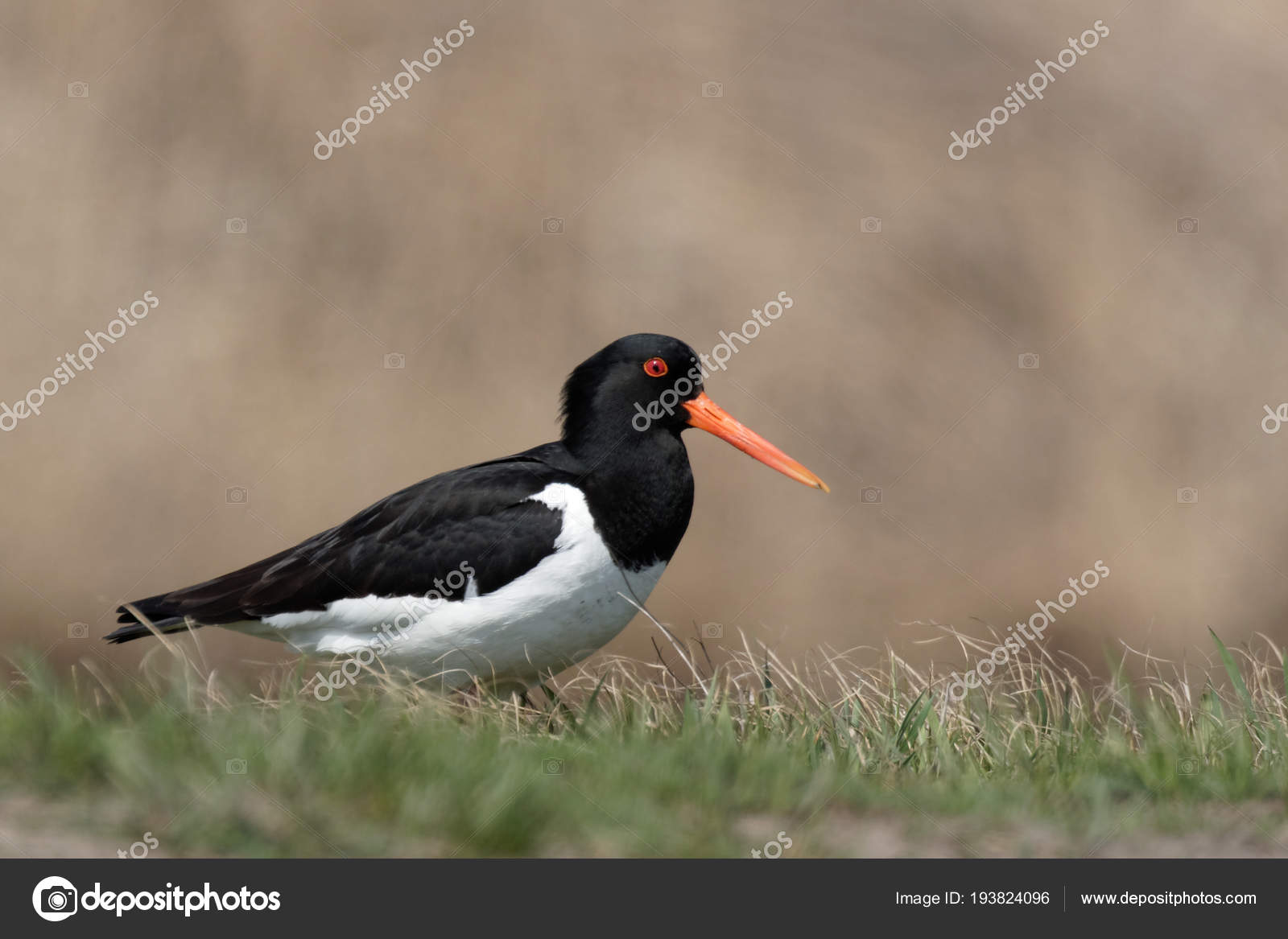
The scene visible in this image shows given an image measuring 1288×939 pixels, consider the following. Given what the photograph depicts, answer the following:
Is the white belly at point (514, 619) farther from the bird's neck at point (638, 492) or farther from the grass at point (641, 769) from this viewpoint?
the grass at point (641, 769)

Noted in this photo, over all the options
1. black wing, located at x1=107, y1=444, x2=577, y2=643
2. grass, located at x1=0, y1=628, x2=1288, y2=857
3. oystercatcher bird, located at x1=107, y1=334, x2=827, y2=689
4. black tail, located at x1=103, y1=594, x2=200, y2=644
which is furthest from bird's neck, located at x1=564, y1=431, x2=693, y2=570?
black tail, located at x1=103, y1=594, x2=200, y2=644

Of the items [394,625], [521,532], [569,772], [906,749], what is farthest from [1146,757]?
[394,625]

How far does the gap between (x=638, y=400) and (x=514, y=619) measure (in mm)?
1317

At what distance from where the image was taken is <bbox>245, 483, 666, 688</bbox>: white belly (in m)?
5.76

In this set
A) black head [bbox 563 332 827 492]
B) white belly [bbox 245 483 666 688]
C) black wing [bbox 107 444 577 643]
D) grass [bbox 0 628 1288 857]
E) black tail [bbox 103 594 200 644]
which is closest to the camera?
grass [bbox 0 628 1288 857]

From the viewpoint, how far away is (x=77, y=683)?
16.8 feet

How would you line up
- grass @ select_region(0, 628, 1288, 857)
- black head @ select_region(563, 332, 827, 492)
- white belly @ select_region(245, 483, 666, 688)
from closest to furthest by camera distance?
1. grass @ select_region(0, 628, 1288, 857)
2. white belly @ select_region(245, 483, 666, 688)
3. black head @ select_region(563, 332, 827, 492)

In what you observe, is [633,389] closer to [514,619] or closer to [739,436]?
[739,436]

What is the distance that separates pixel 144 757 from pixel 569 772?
1374 millimetres

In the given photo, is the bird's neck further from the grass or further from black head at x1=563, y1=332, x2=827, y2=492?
the grass

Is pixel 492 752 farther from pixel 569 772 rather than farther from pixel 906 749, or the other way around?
pixel 906 749

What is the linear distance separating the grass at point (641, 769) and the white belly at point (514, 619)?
1.05 feet

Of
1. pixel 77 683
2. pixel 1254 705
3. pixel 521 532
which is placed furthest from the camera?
pixel 521 532

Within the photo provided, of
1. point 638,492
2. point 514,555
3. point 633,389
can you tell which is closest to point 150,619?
point 514,555
